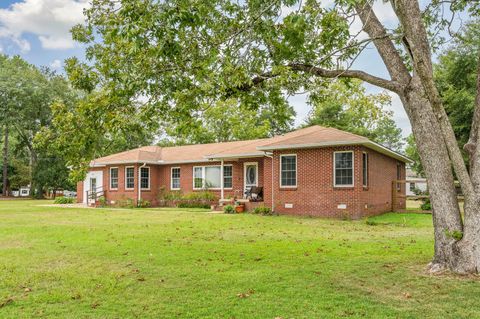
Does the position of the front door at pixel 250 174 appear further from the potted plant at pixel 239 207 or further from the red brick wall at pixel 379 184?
the red brick wall at pixel 379 184

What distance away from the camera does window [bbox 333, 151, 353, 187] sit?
53.5 feet

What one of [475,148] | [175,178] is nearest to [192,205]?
[175,178]

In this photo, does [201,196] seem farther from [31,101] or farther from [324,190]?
[31,101]

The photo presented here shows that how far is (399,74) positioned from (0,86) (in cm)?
4014

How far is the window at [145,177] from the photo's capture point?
82.5 feet

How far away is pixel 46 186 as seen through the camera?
40906mm

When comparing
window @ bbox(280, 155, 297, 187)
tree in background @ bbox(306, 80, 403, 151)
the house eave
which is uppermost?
tree in background @ bbox(306, 80, 403, 151)

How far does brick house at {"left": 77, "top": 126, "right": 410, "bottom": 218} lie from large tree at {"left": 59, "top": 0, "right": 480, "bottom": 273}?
28.1ft

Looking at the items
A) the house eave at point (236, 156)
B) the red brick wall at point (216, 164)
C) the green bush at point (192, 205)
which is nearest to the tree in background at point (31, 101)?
the red brick wall at point (216, 164)

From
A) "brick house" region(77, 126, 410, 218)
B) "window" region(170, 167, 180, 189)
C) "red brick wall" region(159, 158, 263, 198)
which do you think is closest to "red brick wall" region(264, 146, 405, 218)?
"brick house" region(77, 126, 410, 218)

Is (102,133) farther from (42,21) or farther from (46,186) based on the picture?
(46,186)

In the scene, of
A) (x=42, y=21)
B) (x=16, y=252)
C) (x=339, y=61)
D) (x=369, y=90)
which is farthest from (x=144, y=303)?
(x=369, y=90)

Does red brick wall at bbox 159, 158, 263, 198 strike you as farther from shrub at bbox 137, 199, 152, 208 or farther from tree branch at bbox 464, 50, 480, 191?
tree branch at bbox 464, 50, 480, 191

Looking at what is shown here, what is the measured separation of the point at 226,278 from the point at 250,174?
52.3 ft
